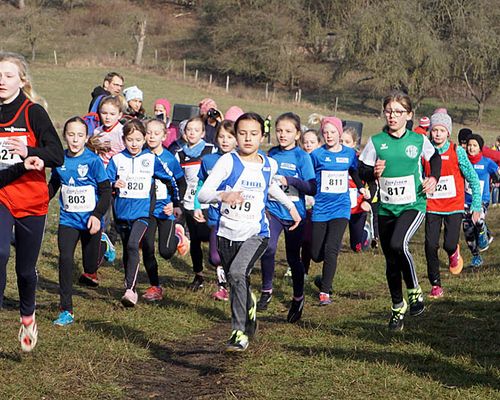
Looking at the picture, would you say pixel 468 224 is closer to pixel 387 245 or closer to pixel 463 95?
pixel 387 245

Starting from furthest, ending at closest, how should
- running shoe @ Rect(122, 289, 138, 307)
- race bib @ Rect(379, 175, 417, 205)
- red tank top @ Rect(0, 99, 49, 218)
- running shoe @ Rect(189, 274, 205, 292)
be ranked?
running shoe @ Rect(189, 274, 205, 292) → running shoe @ Rect(122, 289, 138, 307) → race bib @ Rect(379, 175, 417, 205) → red tank top @ Rect(0, 99, 49, 218)

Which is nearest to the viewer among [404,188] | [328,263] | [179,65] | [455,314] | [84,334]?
[84,334]

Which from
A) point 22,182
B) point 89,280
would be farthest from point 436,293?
point 22,182

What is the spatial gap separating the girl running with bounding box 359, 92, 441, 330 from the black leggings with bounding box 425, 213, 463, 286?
2.06m

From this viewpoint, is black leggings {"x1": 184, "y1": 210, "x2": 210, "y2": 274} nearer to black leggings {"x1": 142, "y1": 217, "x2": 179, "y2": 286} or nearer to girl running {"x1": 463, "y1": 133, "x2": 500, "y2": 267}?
black leggings {"x1": 142, "y1": 217, "x2": 179, "y2": 286}

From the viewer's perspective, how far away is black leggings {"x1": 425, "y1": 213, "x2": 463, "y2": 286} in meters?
9.89

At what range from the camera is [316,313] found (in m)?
8.99

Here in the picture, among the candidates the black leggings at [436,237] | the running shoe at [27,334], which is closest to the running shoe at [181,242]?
the black leggings at [436,237]

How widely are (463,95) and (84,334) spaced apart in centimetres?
6361

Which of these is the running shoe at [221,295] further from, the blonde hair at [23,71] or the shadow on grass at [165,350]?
the blonde hair at [23,71]

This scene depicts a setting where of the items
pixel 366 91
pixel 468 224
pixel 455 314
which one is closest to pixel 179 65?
Result: pixel 366 91

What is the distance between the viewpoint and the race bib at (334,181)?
9.72 metres

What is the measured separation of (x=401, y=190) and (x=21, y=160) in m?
3.62

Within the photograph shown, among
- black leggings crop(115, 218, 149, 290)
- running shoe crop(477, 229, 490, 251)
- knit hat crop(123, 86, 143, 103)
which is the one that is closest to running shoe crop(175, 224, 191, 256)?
black leggings crop(115, 218, 149, 290)
